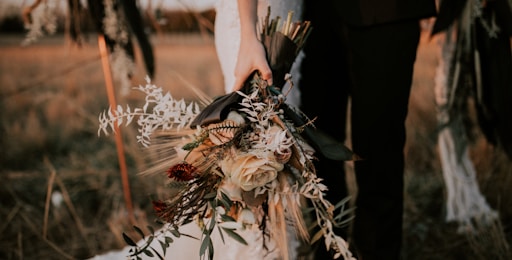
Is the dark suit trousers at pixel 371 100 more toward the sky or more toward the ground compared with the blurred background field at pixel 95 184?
more toward the sky

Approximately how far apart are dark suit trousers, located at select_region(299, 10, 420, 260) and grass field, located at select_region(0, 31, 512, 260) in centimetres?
44

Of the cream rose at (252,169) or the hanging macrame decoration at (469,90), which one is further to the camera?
the hanging macrame decoration at (469,90)

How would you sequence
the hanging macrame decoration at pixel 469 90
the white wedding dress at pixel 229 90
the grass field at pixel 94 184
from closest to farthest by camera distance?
the white wedding dress at pixel 229 90 < the hanging macrame decoration at pixel 469 90 < the grass field at pixel 94 184

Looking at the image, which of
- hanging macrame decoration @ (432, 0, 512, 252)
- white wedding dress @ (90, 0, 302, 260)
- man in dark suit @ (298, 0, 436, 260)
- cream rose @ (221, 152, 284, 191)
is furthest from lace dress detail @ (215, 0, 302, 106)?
hanging macrame decoration @ (432, 0, 512, 252)

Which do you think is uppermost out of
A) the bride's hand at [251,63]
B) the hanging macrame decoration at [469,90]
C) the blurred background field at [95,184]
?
the bride's hand at [251,63]

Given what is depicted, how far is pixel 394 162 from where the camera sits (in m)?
1.37

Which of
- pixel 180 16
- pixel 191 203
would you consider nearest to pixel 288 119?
pixel 191 203

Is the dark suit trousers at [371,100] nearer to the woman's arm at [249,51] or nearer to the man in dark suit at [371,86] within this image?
the man in dark suit at [371,86]

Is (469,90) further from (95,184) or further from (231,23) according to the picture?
(95,184)

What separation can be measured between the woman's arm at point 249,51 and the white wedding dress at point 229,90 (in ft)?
0.44

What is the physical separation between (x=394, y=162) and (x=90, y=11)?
1232 millimetres

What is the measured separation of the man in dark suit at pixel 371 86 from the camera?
1.29 m

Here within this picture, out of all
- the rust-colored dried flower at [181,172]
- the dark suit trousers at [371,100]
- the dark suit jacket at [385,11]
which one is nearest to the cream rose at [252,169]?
the rust-colored dried flower at [181,172]

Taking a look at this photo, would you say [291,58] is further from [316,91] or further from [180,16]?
[180,16]
